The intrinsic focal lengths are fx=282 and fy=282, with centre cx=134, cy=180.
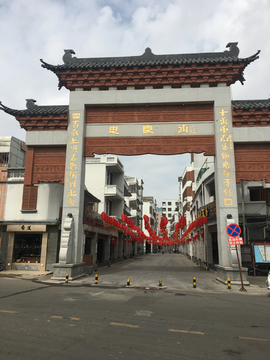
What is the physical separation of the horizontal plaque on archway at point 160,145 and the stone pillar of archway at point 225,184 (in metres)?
0.72

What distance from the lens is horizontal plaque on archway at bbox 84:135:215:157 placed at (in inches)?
688

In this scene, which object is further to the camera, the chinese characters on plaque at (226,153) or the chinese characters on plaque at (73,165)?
the chinese characters on plaque at (73,165)

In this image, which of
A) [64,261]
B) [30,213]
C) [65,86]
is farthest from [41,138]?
[64,261]

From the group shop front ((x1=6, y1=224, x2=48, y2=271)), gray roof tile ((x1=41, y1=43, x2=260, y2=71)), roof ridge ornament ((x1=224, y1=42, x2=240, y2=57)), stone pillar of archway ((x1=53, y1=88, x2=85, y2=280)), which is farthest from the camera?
shop front ((x1=6, y1=224, x2=48, y2=271))

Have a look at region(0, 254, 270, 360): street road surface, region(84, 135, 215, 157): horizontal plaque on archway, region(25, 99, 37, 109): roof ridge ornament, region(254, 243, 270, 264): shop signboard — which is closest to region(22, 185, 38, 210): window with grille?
region(25, 99, 37, 109): roof ridge ornament

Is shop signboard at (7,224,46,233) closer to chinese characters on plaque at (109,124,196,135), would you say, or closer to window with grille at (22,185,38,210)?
window with grille at (22,185,38,210)

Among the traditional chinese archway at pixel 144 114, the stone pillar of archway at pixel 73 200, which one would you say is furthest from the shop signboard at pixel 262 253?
the stone pillar of archway at pixel 73 200

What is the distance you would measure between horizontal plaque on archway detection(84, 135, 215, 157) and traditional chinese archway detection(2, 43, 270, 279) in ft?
0.20

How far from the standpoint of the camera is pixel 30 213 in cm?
2148

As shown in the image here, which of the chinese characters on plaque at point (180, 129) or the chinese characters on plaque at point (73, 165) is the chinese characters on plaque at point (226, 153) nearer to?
the chinese characters on plaque at point (180, 129)

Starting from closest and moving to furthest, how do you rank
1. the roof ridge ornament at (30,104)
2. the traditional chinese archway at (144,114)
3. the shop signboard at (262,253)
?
1. the traditional chinese archway at (144,114)
2. the shop signboard at (262,253)
3. the roof ridge ornament at (30,104)

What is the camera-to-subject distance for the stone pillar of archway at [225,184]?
1566cm

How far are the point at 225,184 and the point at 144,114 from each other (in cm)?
672

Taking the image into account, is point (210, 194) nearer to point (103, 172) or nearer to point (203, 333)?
point (103, 172)
